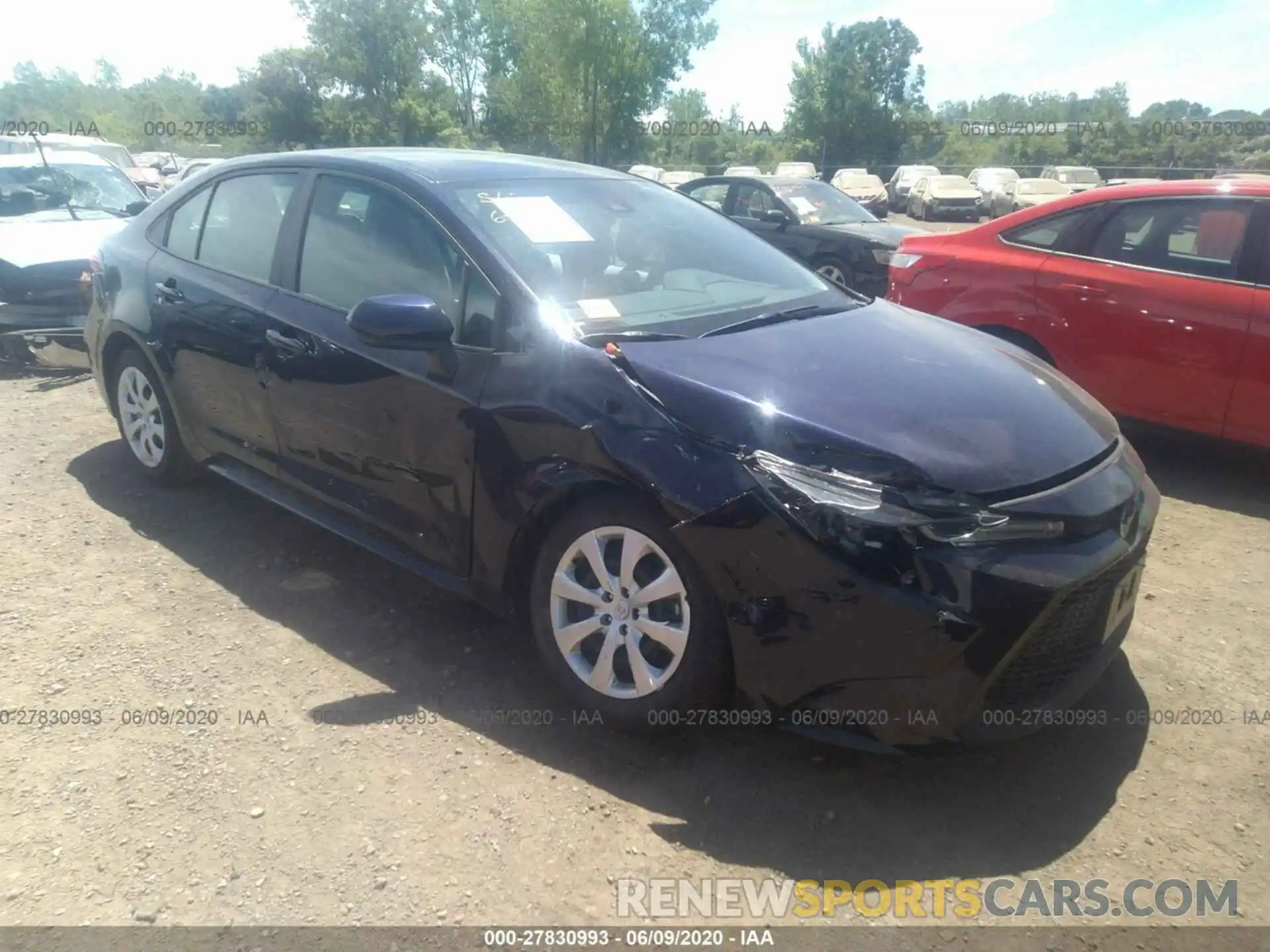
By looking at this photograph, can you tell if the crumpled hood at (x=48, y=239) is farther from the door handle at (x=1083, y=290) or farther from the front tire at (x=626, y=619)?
the door handle at (x=1083, y=290)

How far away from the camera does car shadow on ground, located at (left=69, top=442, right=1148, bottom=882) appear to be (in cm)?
247

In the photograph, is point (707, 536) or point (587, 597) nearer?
point (707, 536)

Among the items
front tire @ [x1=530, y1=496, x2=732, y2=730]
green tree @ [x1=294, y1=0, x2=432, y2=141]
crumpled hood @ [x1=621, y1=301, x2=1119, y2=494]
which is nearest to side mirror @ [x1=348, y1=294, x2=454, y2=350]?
crumpled hood @ [x1=621, y1=301, x2=1119, y2=494]

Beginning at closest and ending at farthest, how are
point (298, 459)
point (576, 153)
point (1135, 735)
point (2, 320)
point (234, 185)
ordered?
point (1135, 735) < point (298, 459) < point (234, 185) < point (2, 320) < point (576, 153)

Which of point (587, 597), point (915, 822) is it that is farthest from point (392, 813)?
point (915, 822)

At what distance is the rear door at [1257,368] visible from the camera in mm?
4625

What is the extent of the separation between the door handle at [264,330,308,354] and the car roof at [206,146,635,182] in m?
0.71

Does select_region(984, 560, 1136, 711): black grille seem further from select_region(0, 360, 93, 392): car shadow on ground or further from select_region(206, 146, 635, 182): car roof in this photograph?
select_region(0, 360, 93, 392): car shadow on ground

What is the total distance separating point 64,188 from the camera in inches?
346

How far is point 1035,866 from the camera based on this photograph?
2.39m

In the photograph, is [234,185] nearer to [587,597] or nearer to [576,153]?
[587,597]

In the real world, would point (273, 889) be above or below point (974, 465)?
below

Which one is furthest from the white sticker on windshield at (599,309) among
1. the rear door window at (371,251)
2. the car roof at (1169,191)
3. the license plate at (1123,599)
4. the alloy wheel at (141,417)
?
the car roof at (1169,191)

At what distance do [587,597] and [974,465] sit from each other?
1.14 m
